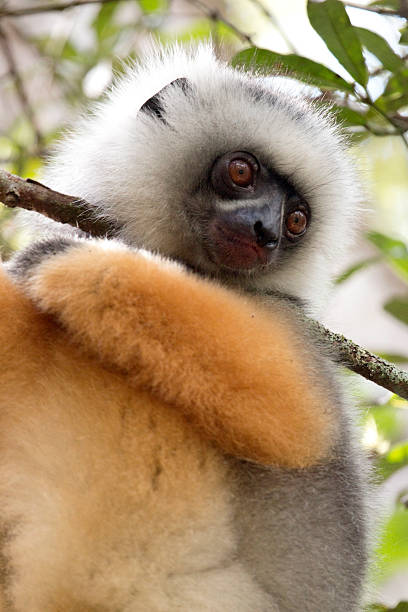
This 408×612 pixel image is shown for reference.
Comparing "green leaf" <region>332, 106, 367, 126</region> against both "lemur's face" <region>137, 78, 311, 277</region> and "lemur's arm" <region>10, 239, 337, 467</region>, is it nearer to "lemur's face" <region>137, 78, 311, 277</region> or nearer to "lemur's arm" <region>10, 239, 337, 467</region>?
"lemur's face" <region>137, 78, 311, 277</region>

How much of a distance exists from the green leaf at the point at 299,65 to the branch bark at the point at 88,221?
56.2 inches

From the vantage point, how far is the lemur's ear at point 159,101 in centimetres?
457

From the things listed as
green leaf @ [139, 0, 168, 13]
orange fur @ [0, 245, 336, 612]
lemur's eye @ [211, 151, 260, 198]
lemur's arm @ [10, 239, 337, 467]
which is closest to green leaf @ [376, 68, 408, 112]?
lemur's eye @ [211, 151, 260, 198]

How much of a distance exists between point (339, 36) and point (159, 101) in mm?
1091

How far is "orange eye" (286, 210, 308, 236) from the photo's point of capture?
4.53 metres

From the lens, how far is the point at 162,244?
170 inches

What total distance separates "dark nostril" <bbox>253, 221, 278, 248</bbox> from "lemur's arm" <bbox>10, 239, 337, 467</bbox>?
0.78 m

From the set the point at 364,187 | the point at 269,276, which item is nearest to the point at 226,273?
the point at 269,276

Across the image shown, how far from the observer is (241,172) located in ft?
14.0

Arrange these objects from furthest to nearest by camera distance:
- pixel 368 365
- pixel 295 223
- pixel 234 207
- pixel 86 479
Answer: pixel 295 223, pixel 234 207, pixel 368 365, pixel 86 479

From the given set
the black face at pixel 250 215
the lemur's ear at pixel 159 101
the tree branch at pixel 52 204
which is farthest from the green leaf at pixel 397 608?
the lemur's ear at pixel 159 101

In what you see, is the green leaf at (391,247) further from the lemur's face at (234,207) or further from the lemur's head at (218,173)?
the lemur's face at (234,207)

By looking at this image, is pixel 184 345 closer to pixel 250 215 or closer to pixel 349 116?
pixel 250 215

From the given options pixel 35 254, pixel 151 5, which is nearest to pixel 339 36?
pixel 35 254
